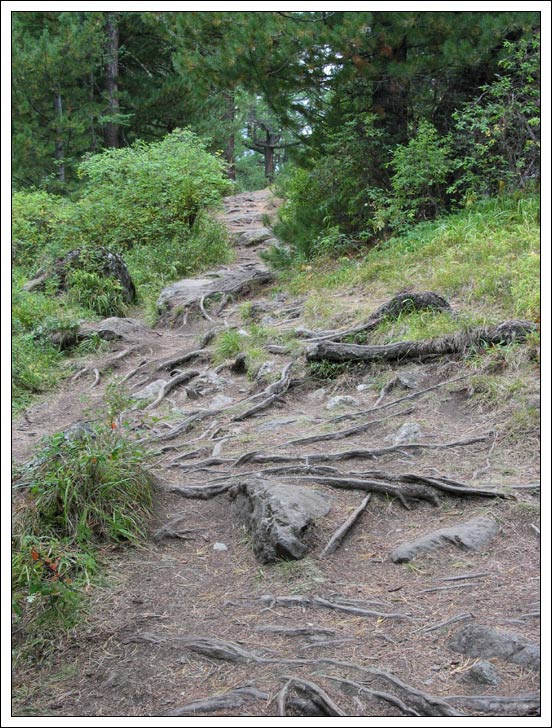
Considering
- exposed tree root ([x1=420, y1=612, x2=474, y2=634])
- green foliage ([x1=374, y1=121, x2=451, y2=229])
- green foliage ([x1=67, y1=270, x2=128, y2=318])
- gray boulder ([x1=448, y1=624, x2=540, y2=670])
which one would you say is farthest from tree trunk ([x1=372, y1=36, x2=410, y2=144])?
gray boulder ([x1=448, y1=624, x2=540, y2=670])

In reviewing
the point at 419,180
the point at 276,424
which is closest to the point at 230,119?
the point at 419,180

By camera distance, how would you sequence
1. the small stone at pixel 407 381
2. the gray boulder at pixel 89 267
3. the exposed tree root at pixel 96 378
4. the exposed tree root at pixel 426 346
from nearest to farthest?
the exposed tree root at pixel 426 346 → the small stone at pixel 407 381 → the exposed tree root at pixel 96 378 → the gray boulder at pixel 89 267

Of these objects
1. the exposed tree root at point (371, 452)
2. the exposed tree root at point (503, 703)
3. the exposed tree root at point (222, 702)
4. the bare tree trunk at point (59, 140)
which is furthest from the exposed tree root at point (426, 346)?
the bare tree trunk at point (59, 140)

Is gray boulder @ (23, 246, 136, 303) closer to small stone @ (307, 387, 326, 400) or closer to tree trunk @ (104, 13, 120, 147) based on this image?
small stone @ (307, 387, 326, 400)

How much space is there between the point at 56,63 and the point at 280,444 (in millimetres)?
14614

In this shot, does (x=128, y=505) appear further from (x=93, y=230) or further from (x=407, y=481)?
(x=93, y=230)

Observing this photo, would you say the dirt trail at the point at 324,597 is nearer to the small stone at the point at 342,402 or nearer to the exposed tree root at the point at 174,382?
the small stone at the point at 342,402

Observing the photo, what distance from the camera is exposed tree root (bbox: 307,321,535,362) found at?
587 centimetres

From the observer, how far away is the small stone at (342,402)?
605 centimetres

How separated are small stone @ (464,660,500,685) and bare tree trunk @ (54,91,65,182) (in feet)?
53.8

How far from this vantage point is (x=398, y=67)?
28.6ft

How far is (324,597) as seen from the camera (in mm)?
A: 3584

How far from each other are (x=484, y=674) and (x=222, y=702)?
3.55 feet

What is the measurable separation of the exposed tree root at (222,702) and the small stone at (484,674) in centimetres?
86
